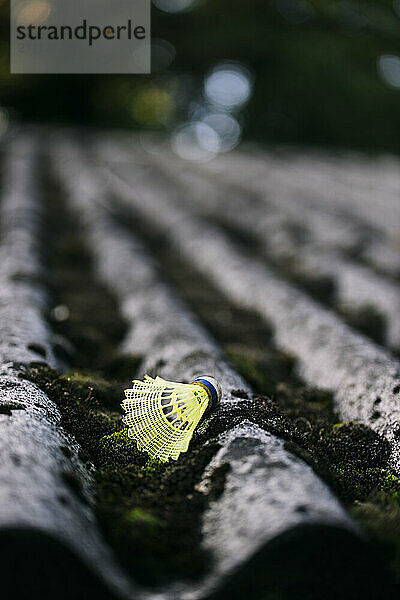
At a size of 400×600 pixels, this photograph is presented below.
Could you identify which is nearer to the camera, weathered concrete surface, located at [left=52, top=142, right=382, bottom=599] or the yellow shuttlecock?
weathered concrete surface, located at [left=52, top=142, right=382, bottom=599]

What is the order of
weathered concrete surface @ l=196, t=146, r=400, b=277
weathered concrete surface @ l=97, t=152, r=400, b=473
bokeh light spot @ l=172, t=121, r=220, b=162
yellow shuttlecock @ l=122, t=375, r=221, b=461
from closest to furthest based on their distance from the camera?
yellow shuttlecock @ l=122, t=375, r=221, b=461 → weathered concrete surface @ l=97, t=152, r=400, b=473 → weathered concrete surface @ l=196, t=146, r=400, b=277 → bokeh light spot @ l=172, t=121, r=220, b=162

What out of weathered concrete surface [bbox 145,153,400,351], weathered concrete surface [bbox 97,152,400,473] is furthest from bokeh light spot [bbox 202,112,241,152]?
weathered concrete surface [bbox 97,152,400,473]

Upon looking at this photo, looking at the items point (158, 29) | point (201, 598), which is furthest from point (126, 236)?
point (158, 29)

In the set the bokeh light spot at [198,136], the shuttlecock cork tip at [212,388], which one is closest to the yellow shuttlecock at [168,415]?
the shuttlecock cork tip at [212,388]

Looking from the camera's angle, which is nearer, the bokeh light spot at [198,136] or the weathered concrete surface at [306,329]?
the weathered concrete surface at [306,329]

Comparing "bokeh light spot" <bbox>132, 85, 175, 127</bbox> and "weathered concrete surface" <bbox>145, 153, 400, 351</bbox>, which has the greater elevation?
"bokeh light spot" <bbox>132, 85, 175, 127</bbox>

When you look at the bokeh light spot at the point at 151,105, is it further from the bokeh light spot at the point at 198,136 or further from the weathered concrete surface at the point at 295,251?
the weathered concrete surface at the point at 295,251

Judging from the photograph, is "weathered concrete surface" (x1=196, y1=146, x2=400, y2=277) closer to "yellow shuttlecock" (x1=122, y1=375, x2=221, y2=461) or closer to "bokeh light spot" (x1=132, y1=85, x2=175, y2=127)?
"yellow shuttlecock" (x1=122, y1=375, x2=221, y2=461)
